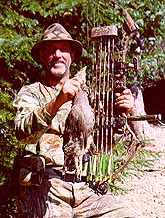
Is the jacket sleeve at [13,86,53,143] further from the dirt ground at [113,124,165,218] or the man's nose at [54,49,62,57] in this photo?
the dirt ground at [113,124,165,218]

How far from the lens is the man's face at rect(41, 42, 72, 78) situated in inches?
159

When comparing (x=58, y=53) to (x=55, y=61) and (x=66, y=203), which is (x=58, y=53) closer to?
(x=55, y=61)

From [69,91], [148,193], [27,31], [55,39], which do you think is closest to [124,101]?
[69,91]

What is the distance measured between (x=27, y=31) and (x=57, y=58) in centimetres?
147

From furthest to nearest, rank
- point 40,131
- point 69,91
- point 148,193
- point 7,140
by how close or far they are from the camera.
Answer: point 148,193, point 7,140, point 40,131, point 69,91

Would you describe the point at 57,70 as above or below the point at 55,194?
above

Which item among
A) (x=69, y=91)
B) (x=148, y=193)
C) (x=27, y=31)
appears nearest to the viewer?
(x=69, y=91)

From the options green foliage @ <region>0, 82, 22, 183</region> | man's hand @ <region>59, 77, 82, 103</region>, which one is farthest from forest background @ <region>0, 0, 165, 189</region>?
man's hand @ <region>59, 77, 82, 103</region>

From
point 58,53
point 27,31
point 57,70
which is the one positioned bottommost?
point 57,70

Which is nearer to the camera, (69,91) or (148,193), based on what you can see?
(69,91)

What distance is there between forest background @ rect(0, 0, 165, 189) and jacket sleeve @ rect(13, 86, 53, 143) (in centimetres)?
134

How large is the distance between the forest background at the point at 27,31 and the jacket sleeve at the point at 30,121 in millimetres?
1339

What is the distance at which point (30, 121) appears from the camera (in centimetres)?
351

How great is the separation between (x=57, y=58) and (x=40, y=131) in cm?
72
